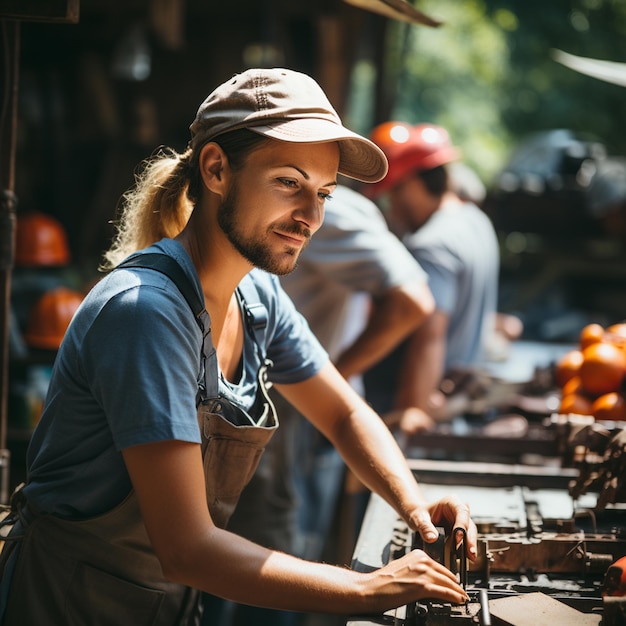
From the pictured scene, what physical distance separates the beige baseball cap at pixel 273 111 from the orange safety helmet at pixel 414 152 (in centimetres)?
288

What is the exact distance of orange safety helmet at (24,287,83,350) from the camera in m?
5.51

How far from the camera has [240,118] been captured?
1993 mm

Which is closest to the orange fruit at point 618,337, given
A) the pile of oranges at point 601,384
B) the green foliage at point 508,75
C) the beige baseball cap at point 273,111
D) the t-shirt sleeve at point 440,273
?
the pile of oranges at point 601,384

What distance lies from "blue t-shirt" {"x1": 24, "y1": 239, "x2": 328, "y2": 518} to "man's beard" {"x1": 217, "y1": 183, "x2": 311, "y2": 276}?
13 cm

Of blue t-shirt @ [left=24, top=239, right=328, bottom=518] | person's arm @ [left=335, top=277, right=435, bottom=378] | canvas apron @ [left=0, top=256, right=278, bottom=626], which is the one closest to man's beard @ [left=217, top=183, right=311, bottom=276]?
blue t-shirt @ [left=24, top=239, right=328, bottom=518]

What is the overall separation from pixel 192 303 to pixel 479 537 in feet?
3.49

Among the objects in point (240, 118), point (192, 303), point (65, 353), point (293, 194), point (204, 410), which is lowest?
point (204, 410)

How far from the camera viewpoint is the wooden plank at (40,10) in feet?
7.96

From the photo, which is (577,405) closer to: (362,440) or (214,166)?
(362,440)

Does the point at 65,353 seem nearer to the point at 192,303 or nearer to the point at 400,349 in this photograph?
the point at 192,303

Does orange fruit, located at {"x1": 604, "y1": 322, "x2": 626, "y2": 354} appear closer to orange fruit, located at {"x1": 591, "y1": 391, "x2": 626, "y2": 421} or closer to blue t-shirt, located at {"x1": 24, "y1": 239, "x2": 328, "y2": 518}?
orange fruit, located at {"x1": 591, "y1": 391, "x2": 626, "y2": 421}

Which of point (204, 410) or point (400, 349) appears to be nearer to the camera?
point (204, 410)

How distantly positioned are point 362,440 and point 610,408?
1.08 metres

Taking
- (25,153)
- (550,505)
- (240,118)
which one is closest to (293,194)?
(240,118)
